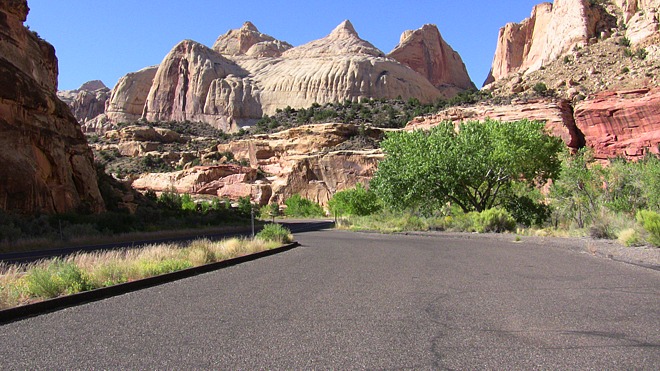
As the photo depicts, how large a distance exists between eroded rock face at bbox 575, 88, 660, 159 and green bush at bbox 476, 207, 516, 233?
106 feet

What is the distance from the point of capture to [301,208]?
215ft

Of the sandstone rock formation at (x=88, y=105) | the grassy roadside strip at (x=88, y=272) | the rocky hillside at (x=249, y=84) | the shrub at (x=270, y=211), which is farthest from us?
the sandstone rock formation at (x=88, y=105)

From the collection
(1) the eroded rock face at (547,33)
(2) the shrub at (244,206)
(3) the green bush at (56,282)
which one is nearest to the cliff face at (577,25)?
(1) the eroded rock face at (547,33)

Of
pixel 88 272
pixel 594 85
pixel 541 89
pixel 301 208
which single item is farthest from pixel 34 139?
pixel 594 85

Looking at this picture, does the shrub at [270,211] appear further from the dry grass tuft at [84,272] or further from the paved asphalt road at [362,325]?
the paved asphalt road at [362,325]

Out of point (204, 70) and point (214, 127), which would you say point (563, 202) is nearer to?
point (214, 127)

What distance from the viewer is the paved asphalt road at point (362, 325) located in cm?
432

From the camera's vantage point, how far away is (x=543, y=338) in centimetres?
494

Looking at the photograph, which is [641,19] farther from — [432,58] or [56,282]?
[432,58]

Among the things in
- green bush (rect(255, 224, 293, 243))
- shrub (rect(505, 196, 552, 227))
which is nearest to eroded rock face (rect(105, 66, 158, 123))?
shrub (rect(505, 196, 552, 227))

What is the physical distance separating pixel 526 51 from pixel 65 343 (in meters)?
107

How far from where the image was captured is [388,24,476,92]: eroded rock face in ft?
452

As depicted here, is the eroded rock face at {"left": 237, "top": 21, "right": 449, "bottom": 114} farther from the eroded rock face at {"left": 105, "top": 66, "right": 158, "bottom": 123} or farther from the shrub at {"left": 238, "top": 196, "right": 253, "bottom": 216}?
the shrub at {"left": 238, "top": 196, "right": 253, "bottom": 216}

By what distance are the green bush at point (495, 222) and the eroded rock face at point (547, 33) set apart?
173 feet
